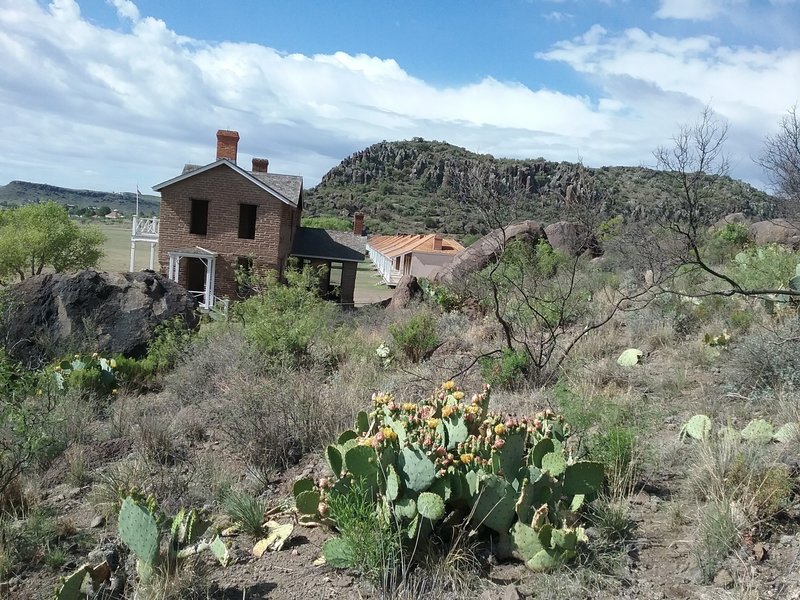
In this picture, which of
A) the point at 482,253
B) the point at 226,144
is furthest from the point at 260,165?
the point at 482,253

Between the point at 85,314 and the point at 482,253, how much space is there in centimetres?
1042

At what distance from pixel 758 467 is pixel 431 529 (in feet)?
7.03

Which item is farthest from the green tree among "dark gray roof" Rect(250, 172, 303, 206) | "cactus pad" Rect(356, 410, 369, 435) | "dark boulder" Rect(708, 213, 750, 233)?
"cactus pad" Rect(356, 410, 369, 435)

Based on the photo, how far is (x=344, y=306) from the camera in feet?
84.2

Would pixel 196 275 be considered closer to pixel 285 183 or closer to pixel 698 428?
pixel 285 183

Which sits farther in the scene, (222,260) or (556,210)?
(222,260)

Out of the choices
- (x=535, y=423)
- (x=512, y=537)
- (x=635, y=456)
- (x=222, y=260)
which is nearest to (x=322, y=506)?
(x=512, y=537)

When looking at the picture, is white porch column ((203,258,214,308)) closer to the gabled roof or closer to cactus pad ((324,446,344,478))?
the gabled roof

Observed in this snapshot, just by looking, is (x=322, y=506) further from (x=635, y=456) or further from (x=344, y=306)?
(x=344, y=306)

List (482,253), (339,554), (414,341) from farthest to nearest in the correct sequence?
(482,253) → (414,341) → (339,554)

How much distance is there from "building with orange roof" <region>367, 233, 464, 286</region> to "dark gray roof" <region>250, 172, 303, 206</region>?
6.10 m

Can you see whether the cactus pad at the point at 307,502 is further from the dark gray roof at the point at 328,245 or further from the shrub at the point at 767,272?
the dark gray roof at the point at 328,245

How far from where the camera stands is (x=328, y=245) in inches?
1292

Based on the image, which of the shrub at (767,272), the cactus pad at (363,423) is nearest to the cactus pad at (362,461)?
the cactus pad at (363,423)
